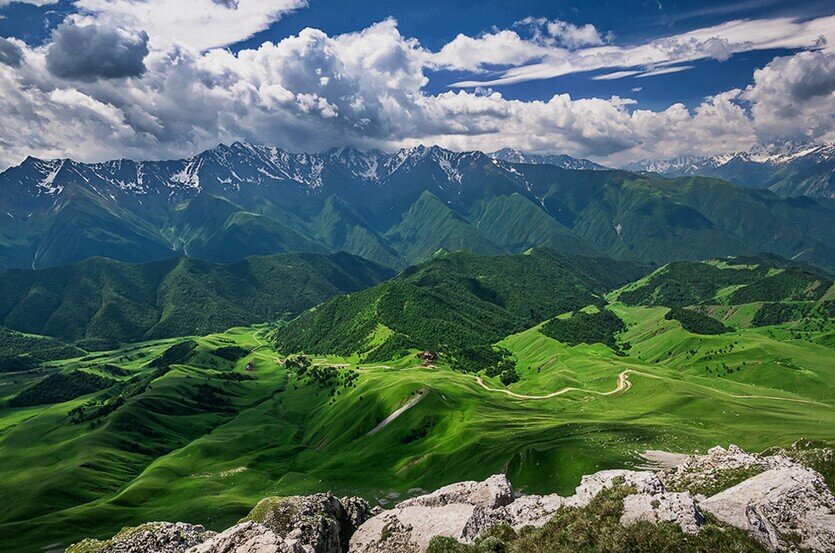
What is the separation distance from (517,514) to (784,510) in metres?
18.1

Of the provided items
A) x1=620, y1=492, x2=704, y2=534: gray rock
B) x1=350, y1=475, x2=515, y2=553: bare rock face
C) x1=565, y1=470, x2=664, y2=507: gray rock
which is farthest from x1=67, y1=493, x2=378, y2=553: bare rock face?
x1=620, y1=492, x2=704, y2=534: gray rock

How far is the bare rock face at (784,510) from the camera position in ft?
101

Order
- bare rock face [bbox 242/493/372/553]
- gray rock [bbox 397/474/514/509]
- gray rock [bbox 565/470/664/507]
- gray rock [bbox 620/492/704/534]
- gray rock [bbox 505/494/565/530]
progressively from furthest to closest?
gray rock [bbox 397/474/514/509]
bare rock face [bbox 242/493/372/553]
gray rock [bbox 505/494/565/530]
gray rock [bbox 565/470/664/507]
gray rock [bbox 620/492/704/534]

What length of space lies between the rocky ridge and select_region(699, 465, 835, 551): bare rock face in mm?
62

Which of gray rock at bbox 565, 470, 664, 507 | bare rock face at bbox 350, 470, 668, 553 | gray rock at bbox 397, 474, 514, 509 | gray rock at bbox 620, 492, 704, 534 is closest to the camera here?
gray rock at bbox 620, 492, 704, 534

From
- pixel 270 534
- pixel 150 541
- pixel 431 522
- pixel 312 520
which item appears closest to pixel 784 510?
pixel 431 522

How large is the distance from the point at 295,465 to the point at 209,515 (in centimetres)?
6650

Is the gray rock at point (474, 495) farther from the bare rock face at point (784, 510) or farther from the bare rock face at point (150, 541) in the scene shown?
the bare rock face at point (150, 541)

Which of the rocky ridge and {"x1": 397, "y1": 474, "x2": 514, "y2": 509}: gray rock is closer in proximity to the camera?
the rocky ridge

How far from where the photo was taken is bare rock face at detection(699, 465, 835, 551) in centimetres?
3070

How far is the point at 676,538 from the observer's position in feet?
95.1

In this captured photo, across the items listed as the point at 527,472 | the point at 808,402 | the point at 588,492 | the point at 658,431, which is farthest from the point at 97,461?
the point at 808,402

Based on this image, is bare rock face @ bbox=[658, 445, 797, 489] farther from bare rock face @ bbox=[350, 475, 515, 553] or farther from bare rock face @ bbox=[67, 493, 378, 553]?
bare rock face @ bbox=[67, 493, 378, 553]

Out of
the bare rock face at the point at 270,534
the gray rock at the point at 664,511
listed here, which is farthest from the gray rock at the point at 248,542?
the gray rock at the point at 664,511
